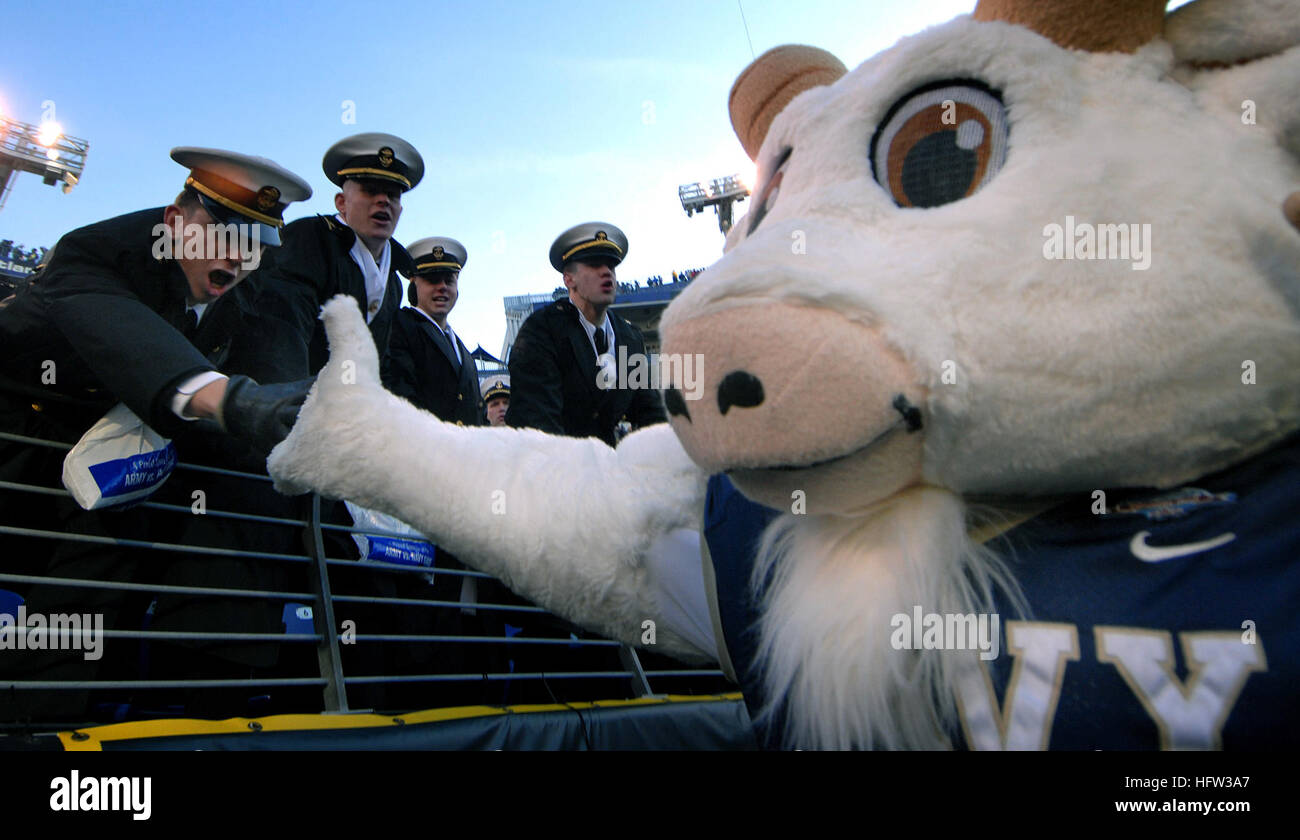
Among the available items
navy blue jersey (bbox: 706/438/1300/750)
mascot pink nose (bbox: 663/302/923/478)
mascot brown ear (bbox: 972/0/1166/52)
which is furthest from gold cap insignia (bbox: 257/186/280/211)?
navy blue jersey (bbox: 706/438/1300/750)

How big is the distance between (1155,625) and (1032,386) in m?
0.29

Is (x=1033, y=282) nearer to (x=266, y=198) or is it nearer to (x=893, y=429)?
(x=893, y=429)

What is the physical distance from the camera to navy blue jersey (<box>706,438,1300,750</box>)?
33.3 inches

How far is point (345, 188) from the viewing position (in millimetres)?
3615

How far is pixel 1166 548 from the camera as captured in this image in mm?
940

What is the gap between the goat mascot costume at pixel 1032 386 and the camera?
895 mm

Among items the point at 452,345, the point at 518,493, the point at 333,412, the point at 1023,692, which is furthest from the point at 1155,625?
the point at 452,345

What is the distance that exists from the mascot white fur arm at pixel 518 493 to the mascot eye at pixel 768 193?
1.36ft

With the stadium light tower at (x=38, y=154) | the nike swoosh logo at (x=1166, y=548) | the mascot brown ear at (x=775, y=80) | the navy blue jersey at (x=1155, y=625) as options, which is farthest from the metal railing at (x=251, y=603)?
the stadium light tower at (x=38, y=154)

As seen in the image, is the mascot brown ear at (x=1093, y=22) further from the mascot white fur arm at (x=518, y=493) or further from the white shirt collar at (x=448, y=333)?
the white shirt collar at (x=448, y=333)

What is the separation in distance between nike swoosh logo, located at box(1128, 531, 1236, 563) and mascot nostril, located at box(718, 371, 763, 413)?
1.57 ft
